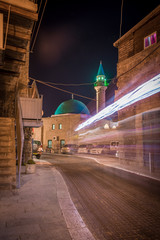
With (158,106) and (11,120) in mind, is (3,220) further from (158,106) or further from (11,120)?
(158,106)

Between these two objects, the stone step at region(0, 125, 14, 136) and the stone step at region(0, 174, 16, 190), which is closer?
the stone step at region(0, 174, 16, 190)

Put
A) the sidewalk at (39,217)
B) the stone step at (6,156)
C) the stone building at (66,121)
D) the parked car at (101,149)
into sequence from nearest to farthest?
the sidewalk at (39,217) < the stone step at (6,156) < the parked car at (101,149) < the stone building at (66,121)

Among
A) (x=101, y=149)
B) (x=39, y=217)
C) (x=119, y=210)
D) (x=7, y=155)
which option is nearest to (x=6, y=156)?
(x=7, y=155)

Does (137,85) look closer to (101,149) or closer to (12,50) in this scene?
(12,50)

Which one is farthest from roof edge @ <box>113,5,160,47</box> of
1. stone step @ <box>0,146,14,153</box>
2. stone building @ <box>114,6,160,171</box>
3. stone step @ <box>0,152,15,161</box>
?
stone step @ <box>0,152,15,161</box>

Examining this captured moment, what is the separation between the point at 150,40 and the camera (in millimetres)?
15789

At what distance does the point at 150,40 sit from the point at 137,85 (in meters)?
3.91

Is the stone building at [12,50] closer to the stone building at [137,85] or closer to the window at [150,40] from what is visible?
the stone building at [137,85]

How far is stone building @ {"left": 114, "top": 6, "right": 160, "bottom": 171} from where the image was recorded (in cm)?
1436

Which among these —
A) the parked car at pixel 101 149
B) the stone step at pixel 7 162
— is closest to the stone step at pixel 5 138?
the stone step at pixel 7 162

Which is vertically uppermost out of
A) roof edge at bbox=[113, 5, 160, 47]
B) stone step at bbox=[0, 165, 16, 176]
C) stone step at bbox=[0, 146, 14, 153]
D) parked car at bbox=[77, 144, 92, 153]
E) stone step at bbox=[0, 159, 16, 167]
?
roof edge at bbox=[113, 5, 160, 47]

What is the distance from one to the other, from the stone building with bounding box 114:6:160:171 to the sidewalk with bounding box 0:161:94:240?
9.66m

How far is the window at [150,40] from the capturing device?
50.4 ft

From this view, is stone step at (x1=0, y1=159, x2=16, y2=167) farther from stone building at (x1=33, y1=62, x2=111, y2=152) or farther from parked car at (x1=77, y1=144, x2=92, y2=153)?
stone building at (x1=33, y1=62, x2=111, y2=152)
